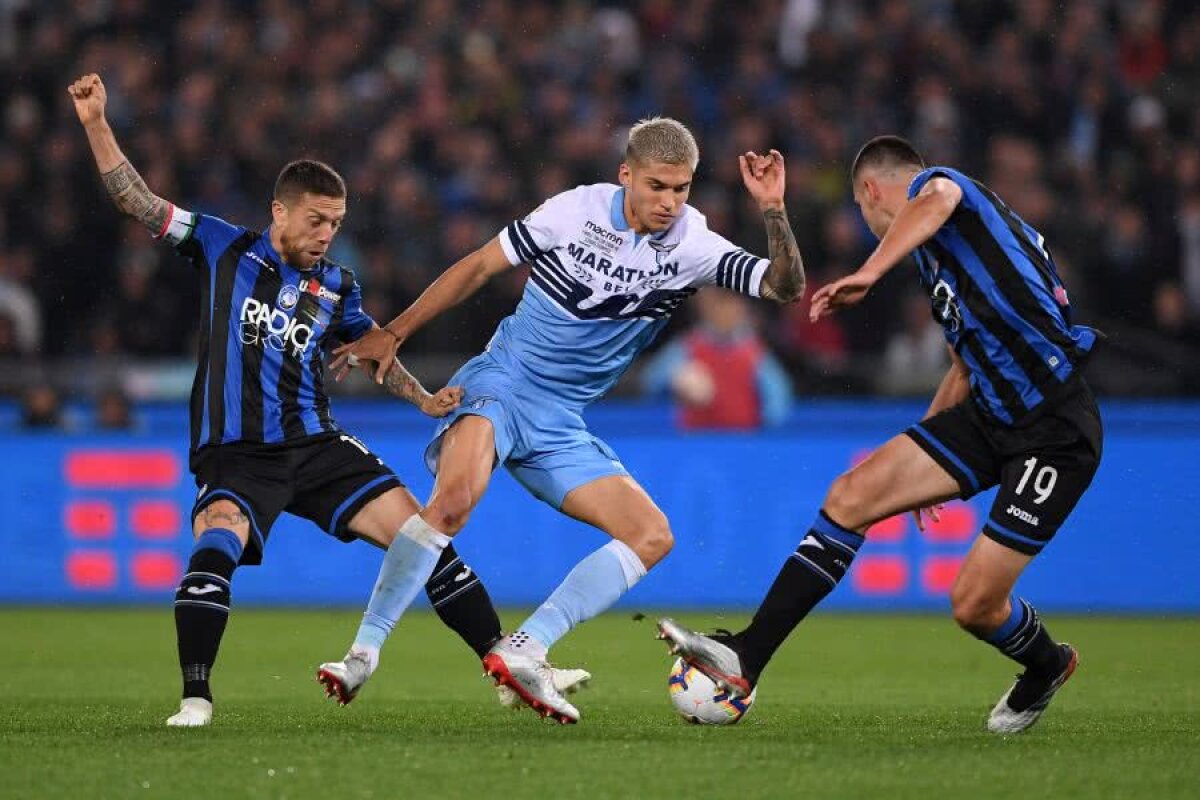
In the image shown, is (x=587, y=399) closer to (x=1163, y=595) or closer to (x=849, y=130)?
(x=1163, y=595)

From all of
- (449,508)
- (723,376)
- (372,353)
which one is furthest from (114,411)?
(449,508)

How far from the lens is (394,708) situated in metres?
7.02

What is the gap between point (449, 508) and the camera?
21.3 feet

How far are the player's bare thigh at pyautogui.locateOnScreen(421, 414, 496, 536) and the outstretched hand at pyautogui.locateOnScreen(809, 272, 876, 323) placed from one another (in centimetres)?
138

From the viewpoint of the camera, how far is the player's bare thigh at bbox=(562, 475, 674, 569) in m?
6.62

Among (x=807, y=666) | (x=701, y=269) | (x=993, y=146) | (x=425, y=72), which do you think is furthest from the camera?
(x=425, y=72)

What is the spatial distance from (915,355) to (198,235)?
777cm

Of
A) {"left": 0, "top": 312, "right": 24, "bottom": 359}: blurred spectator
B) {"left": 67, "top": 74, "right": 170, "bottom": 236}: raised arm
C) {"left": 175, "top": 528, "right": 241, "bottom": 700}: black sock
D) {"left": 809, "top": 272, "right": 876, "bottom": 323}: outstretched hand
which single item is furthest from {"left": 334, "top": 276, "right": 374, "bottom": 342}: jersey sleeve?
{"left": 0, "top": 312, "right": 24, "bottom": 359}: blurred spectator

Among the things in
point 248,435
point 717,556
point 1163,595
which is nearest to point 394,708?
point 248,435

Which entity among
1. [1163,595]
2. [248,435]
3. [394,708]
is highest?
[248,435]

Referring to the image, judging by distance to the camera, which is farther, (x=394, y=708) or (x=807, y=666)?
(x=807, y=666)

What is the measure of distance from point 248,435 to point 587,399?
121 centimetres

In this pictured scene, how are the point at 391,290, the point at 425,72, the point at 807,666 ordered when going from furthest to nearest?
the point at 425,72 < the point at 391,290 < the point at 807,666

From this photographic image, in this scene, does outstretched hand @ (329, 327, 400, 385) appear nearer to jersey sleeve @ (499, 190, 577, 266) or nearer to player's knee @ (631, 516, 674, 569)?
jersey sleeve @ (499, 190, 577, 266)
